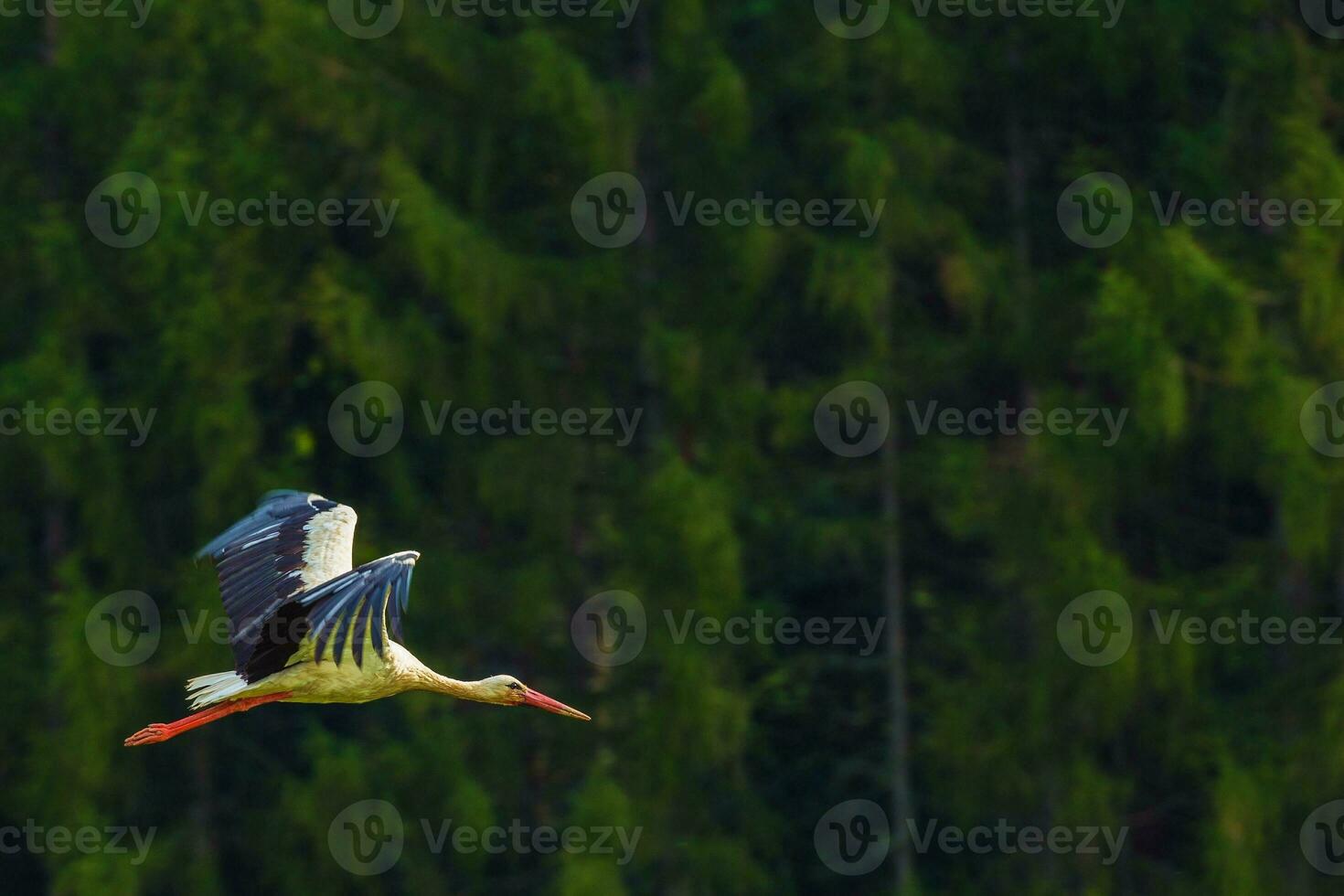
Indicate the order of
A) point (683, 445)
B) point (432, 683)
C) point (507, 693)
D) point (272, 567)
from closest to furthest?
point (272, 567) → point (432, 683) → point (507, 693) → point (683, 445)

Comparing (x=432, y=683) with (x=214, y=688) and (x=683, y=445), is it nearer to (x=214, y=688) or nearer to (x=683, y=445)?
(x=214, y=688)

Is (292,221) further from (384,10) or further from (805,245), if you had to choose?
(805,245)

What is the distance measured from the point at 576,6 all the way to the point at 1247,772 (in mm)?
7289

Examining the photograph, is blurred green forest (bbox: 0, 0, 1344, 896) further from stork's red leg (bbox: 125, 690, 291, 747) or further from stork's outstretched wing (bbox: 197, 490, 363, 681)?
stork's outstretched wing (bbox: 197, 490, 363, 681)

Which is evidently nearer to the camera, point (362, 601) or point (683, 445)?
point (362, 601)

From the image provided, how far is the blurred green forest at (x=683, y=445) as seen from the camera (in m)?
15.8

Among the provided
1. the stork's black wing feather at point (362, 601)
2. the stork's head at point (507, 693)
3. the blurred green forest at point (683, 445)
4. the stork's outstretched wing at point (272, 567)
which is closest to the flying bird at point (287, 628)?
the stork's outstretched wing at point (272, 567)

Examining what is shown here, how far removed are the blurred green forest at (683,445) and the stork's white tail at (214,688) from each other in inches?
232

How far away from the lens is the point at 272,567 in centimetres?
964

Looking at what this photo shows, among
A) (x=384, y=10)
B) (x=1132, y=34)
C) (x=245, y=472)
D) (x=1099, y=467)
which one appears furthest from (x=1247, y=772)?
(x=384, y=10)

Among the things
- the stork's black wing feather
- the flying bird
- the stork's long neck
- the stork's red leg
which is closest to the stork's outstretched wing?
the flying bird

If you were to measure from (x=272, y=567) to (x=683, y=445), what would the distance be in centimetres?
725

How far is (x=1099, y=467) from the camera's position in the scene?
1583 centimetres

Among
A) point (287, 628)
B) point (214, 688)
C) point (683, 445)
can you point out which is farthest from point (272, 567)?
point (683, 445)
